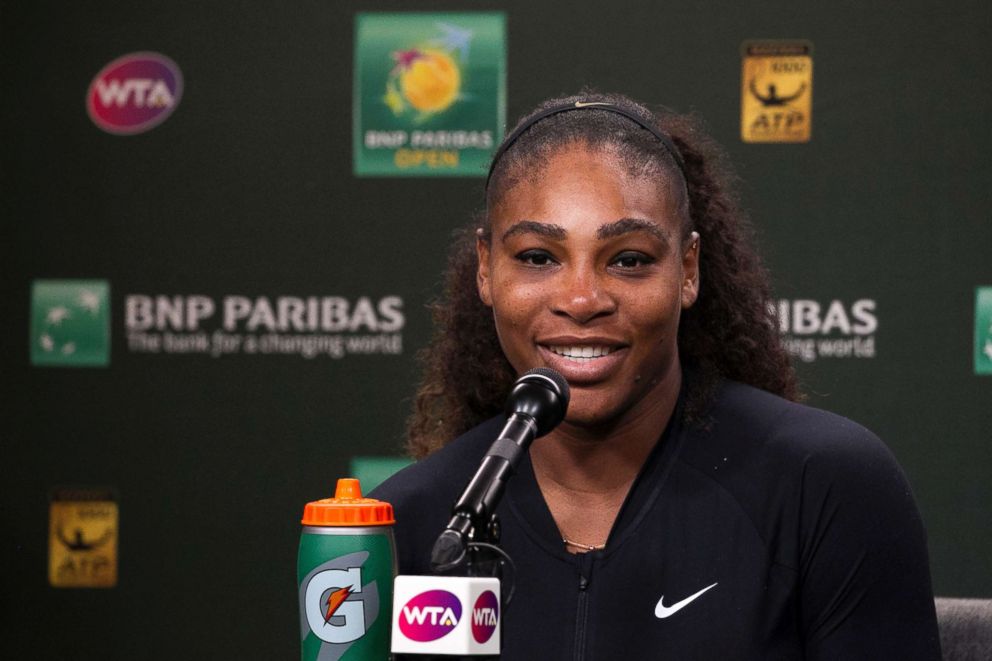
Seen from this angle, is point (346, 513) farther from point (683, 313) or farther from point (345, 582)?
point (683, 313)

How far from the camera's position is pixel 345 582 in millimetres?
1156

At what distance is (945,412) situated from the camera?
9.70 feet

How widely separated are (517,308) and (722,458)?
13.2 inches

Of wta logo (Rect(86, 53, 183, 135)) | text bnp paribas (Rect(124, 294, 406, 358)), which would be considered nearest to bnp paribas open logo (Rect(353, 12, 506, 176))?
text bnp paribas (Rect(124, 294, 406, 358))

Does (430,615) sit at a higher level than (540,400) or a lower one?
lower

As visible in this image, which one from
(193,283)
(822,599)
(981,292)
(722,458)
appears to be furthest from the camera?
(193,283)

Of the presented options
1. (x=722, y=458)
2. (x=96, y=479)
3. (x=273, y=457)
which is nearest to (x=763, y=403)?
(x=722, y=458)

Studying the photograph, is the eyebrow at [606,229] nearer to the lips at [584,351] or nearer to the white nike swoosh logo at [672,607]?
the lips at [584,351]

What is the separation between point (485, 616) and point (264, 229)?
224 cm

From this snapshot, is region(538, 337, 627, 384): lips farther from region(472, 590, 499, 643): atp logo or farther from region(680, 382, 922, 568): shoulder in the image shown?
region(472, 590, 499, 643): atp logo

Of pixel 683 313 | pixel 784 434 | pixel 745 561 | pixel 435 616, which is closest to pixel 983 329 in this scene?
pixel 683 313

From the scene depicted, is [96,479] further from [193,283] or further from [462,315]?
[462,315]

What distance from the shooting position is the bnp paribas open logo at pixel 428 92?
3057mm

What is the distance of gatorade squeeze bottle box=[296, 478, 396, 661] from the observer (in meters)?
1.15
